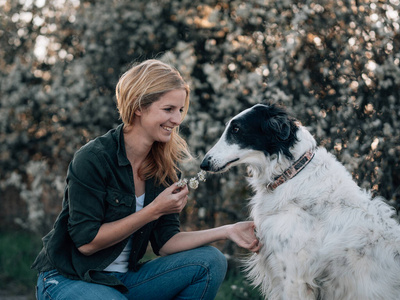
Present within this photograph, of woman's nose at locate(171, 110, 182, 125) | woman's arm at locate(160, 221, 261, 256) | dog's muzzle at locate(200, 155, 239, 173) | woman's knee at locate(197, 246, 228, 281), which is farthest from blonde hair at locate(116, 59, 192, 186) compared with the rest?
woman's knee at locate(197, 246, 228, 281)

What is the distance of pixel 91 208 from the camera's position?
278 centimetres

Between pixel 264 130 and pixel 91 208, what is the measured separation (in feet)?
4.07

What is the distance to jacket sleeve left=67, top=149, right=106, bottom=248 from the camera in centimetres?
275

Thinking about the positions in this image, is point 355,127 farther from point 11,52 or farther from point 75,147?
point 11,52

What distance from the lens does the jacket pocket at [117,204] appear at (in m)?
2.89

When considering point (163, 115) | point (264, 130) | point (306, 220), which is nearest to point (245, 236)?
point (306, 220)

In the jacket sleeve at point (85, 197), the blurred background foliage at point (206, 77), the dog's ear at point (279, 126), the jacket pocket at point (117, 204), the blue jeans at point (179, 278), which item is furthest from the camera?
the blurred background foliage at point (206, 77)

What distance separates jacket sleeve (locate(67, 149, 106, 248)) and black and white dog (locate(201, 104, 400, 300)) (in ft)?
2.47

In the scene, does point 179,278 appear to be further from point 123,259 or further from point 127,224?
point 127,224

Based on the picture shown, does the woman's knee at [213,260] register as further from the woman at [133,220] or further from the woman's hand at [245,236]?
the woman's hand at [245,236]

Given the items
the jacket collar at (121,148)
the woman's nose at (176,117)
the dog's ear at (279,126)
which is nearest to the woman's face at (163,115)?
the woman's nose at (176,117)

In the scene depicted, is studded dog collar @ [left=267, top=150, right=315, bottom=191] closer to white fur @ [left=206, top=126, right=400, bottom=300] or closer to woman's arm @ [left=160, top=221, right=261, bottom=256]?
white fur @ [left=206, top=126, right=400, bottom=300]

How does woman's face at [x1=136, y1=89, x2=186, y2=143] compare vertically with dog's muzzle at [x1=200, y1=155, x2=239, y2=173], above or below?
above

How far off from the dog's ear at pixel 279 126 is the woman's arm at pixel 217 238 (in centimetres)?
63
